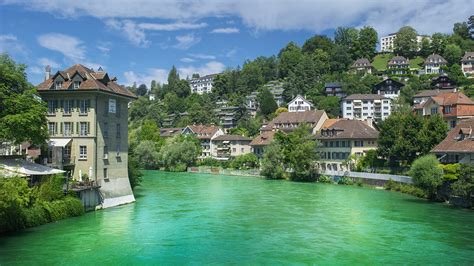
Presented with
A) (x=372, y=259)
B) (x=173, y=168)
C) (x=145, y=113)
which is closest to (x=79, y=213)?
(x=372, y=259)

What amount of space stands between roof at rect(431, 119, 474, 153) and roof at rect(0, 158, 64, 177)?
118 ft

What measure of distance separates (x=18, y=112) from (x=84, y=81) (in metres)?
7.89

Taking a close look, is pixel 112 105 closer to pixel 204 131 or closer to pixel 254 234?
pixel 254 234

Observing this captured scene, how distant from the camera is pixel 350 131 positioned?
6900cm

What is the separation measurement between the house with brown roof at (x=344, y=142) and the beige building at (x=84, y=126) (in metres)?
38.0

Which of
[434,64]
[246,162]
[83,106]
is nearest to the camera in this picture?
[83,106]

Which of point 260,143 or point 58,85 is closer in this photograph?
point 58,85

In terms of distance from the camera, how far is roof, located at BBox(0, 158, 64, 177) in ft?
95.3

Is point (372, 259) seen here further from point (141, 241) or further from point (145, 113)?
point (145, 113)

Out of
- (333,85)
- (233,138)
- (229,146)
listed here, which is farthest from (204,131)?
(333,85)

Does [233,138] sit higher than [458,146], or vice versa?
[233,138]

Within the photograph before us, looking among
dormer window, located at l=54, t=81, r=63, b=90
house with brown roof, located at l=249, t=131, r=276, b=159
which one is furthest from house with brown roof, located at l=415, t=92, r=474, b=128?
dormer window, located at l=54, t=81, r=63, b=90

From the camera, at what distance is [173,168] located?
3450 inches

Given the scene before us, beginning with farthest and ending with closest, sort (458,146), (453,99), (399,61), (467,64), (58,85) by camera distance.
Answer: (399,61), (467,64), (453,99), (458,146), (58,85)
